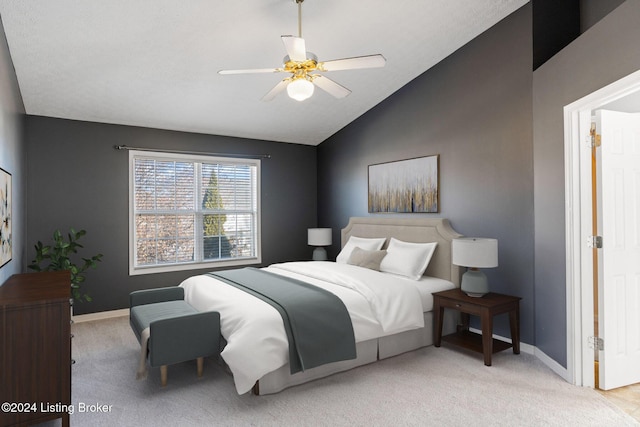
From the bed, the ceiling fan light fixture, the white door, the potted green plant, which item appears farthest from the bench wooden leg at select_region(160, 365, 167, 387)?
the white door

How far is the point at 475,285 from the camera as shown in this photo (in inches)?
135

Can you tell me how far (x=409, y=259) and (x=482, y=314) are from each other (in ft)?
3.42

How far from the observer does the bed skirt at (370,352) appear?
2.72 m

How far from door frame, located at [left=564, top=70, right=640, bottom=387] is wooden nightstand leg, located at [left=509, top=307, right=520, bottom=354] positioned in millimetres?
541

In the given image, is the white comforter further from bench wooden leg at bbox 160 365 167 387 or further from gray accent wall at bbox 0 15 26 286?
gray accent wall at bbox 0 15 26 286

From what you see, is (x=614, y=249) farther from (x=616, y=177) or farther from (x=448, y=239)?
(x=448, y=239)

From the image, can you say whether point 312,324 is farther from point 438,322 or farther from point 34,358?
point 34,358

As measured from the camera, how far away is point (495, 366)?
10.4 ft

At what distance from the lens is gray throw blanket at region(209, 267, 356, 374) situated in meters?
2.70

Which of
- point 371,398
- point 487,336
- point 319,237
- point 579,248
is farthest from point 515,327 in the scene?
point 319,237

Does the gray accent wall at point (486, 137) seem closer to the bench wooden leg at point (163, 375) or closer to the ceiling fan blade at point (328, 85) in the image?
the ceiling fan blade at point (328, 85)

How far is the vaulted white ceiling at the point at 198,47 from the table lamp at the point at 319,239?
72.5 inches

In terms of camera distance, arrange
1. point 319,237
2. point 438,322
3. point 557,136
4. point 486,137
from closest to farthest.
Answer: point 557,136, point 438,322, point 486,137, point 319,237

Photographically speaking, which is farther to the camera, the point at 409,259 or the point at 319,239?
the point at 319,239
